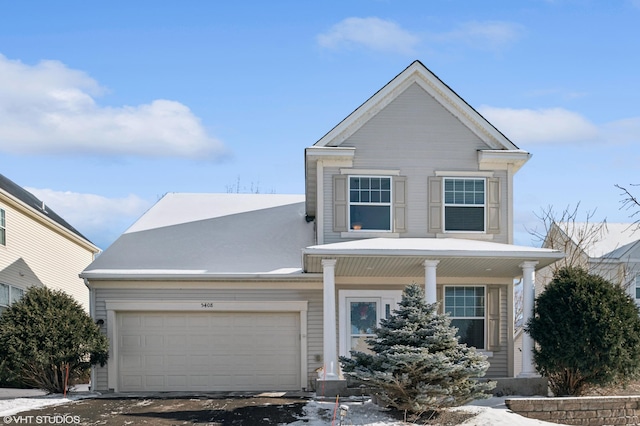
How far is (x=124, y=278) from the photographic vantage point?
17.7 metres

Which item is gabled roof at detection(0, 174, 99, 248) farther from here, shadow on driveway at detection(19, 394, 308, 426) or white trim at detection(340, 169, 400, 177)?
white trim at detection(340, 169, 400, 177)

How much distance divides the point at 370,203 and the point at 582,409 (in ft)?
21.2

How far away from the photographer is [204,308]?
17969mm

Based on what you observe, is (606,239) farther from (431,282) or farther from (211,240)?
(211,240)

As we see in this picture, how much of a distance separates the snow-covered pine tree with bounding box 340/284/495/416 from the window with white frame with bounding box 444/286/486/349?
4764 millimetres

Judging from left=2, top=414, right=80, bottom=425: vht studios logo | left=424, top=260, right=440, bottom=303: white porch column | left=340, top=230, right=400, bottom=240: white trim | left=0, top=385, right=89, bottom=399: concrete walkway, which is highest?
left=340, top=230, right=400, bottom=240: white trim

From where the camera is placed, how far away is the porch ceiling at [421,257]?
1546 centimetres

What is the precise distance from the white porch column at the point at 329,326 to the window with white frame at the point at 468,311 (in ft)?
11.5

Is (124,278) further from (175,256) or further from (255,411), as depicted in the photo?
(255,411)

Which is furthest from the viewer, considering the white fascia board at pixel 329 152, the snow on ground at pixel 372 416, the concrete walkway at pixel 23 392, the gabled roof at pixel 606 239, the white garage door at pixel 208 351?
the gabled roof at pixel 606 239

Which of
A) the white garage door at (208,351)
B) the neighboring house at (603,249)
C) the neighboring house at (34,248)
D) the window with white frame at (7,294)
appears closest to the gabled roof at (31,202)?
the neighboring house at (34,248)

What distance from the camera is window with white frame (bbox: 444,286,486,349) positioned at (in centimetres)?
Answer: 1792

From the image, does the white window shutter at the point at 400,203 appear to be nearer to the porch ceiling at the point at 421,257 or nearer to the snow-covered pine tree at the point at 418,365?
the porch ceiling at the point at 421,257

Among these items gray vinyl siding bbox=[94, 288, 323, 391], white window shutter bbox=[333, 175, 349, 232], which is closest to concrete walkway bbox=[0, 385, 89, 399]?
gray vinyl siding bbox=[94, 288, 323, 391]
